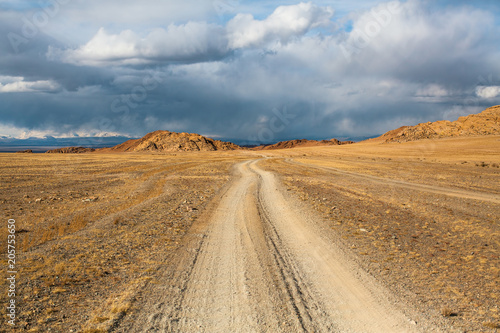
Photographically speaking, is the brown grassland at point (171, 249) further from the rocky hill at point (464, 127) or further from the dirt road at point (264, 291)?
the rocky hill at point (464, 127)

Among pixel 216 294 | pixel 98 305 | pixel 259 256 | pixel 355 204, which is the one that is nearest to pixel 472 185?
pixel 355 204

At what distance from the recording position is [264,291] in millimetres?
7090

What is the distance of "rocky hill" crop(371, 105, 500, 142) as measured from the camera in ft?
447

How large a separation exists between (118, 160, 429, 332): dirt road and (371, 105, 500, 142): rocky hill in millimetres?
152601

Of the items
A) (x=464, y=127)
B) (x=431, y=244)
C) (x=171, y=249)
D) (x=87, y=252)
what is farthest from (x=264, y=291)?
(x=464, y=127)

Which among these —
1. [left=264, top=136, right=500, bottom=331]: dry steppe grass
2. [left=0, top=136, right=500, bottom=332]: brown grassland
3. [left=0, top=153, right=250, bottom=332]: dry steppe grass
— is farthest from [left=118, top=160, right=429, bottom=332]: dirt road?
[left=264, top=136, right=500, bottom=331]: dry steppe grass

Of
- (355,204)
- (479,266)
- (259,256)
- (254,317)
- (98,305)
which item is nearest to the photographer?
(254,317)

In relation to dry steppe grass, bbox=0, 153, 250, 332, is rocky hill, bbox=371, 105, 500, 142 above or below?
above

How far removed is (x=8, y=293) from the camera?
6805mm

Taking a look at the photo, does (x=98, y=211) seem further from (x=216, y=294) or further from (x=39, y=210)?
(x=216, y=294)

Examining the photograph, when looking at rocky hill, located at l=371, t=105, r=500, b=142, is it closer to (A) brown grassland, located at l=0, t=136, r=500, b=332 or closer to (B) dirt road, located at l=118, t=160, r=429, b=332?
(A) brown grassland, located at l=0, t=136, r=500, b=332

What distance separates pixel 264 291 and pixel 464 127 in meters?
173

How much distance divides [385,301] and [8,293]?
27.2 ft

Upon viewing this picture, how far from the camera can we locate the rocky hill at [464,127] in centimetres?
13612
